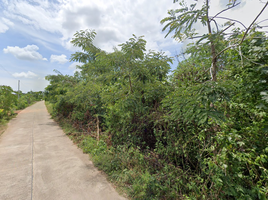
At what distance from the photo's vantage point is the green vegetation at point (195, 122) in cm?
190

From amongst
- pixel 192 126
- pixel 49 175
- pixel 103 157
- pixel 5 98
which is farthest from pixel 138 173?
pixel 5 98

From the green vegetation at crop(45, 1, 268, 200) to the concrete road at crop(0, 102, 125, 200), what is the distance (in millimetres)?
404

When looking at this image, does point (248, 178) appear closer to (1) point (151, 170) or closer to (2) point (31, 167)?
(1) point (151, 170)

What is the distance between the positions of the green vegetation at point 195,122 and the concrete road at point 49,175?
40 centimetres

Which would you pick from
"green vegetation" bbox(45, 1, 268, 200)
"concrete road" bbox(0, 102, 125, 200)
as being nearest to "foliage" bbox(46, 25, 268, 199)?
"green vegetation" bbox(45, 1, 268, 200)

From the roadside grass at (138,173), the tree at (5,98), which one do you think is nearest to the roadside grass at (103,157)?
the roadside grass at (138,173)

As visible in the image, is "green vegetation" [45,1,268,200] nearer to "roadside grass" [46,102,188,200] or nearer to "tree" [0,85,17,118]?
"roadside grass" [46,102,188,200]

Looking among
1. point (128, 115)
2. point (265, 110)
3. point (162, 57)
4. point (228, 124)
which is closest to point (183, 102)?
point (228, 124)

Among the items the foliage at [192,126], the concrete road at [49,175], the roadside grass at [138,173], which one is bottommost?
the concrete road at [49,175]

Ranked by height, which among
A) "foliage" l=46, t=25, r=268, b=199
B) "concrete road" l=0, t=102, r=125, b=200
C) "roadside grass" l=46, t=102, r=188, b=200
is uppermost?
"foliage" l=46, t=25, r=268, b=199

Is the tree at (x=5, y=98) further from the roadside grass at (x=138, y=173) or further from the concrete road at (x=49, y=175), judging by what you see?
the roadside grass at (x=138, y=173)

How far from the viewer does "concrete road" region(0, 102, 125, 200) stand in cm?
282

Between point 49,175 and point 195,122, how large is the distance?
12.3ft

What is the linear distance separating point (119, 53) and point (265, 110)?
3111 mm
